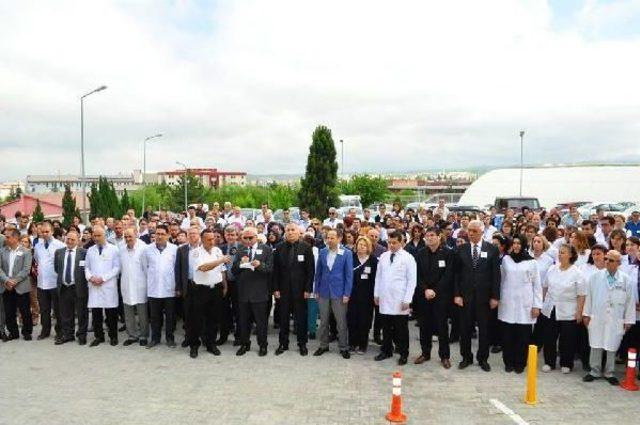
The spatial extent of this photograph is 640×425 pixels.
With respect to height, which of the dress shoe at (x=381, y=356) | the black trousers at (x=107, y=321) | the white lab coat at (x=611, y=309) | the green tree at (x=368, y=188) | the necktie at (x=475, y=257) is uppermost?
the green tree at (x=368, y=188)

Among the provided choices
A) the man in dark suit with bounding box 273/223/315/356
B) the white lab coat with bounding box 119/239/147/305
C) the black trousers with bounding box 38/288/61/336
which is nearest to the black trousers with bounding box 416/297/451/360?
the man in dark suit with bounding box 273/223/315/356

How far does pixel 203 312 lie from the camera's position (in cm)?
818

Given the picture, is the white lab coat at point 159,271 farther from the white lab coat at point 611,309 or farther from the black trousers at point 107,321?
the white lab coat at point 611,309

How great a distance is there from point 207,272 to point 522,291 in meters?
4.51

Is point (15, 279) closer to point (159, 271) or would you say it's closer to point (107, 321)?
point (107, 321)

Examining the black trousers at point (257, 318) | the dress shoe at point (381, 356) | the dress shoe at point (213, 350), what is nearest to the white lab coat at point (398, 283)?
the dress shoe at point (381, 356)

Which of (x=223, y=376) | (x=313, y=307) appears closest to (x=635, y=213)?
(x=313, y=307)

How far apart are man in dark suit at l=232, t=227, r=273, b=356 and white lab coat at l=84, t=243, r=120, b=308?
2.16 meters

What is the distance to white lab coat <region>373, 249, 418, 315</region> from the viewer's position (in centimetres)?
754

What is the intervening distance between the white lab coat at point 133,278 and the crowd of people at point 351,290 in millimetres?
17

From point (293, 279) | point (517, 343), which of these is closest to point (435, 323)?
point (517, 343)

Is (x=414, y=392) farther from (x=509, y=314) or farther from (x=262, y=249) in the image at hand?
(x=262, y=249)

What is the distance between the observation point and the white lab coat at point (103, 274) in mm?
8672

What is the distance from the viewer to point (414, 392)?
6602mm
